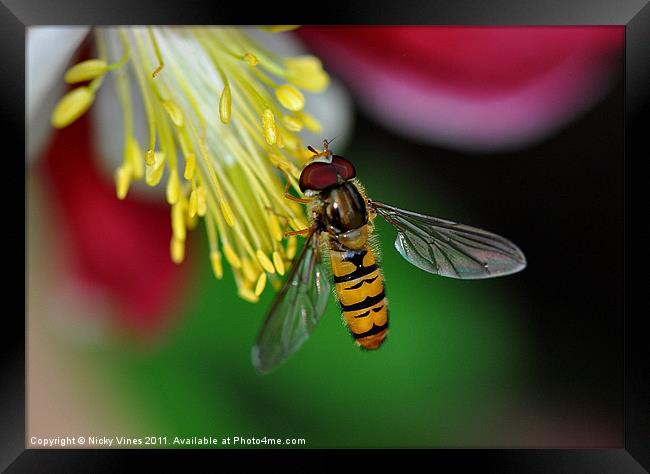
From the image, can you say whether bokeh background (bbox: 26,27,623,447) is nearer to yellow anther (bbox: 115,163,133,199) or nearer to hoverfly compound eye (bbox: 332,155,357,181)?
yellow anther (bbox: 115,163,133,199)

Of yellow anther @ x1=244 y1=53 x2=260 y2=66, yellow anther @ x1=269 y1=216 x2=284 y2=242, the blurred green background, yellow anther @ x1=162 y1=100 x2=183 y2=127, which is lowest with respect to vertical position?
the blurred green background

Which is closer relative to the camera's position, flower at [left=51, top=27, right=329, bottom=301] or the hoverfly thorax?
the hoverfly thorax

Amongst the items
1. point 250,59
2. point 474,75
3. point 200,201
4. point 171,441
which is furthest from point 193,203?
point 474,75

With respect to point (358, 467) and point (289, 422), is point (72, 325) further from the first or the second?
point (358, 467)

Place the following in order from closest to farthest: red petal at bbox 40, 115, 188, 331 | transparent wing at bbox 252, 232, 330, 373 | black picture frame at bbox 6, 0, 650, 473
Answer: transparent wing at bbox 252, 232, 330, 373
black picture frame at bbox 6, 0, 650, 473
red petal at bbox 40, 115, 188, 331

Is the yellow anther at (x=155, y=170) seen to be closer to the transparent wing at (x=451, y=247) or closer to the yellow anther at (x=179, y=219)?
the yellow anther at (x=179, y=219)

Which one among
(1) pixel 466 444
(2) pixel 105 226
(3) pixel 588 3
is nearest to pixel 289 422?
(1) pixel 466 444

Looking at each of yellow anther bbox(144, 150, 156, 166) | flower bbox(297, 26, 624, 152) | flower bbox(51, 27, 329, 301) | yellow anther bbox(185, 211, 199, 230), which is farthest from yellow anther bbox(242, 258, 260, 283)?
flower bbox(297, 26, 624, 152)
